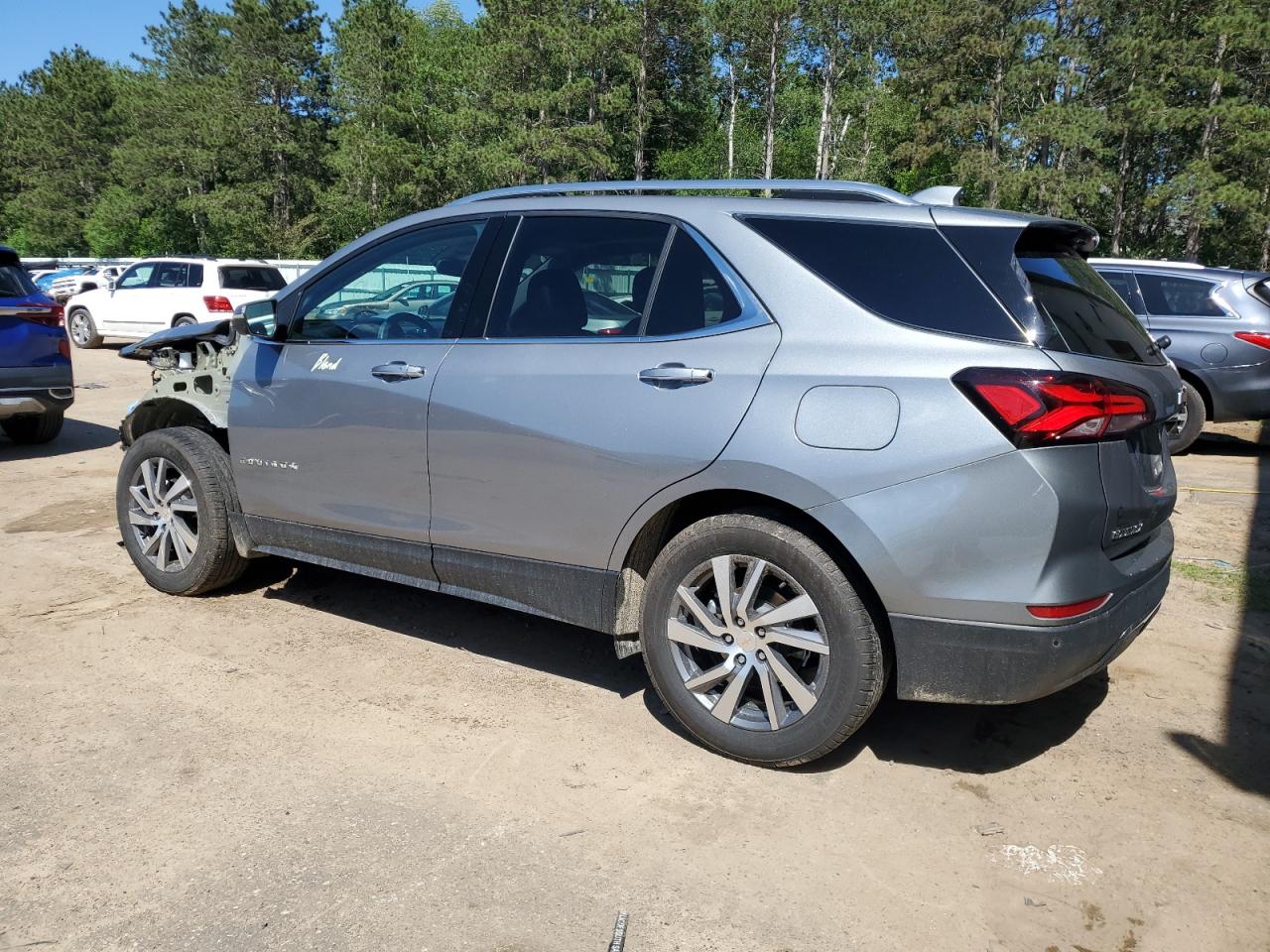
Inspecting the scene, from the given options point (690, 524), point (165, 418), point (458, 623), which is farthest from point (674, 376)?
point (165, 418)

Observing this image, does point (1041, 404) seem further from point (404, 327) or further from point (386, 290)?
point (386, 290)

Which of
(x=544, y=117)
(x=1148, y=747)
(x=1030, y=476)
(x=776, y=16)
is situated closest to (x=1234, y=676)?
(x=1148, y=747)

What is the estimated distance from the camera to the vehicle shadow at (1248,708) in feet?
10.9

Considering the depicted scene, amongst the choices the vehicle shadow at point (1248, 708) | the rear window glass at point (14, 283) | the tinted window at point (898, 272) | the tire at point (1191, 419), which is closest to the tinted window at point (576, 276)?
the tinted window at point (898, 272)

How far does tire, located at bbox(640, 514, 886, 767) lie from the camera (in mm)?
→ 3008

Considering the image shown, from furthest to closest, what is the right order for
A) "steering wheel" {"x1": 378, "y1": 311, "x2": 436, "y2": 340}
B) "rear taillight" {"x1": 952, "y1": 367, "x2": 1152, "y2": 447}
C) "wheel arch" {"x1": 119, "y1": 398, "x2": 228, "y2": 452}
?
"wheel arch" {"x1": 119, "y1": 398, "x2": 228, "y2": 452}, "steering wheel" {"x1": 378, "y1": 311, "x2": 436, "y2": 340}, "rear taillight" {"x1": 952, "y1": 367, "x2": 1152, "y2": 447}

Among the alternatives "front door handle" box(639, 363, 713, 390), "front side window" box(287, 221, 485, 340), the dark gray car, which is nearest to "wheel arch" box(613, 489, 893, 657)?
"front door handle" box(639, 363, 713, 390)

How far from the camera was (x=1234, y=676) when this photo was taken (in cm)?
407

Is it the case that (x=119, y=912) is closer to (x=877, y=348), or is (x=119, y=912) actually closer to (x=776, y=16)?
(x=877, y=348)

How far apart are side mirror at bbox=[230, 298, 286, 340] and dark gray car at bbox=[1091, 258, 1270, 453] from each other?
7682mm

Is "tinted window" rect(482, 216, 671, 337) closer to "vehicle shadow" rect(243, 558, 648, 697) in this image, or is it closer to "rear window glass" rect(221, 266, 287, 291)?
"vehicle shadow" rect(243, 558, 648, 697)

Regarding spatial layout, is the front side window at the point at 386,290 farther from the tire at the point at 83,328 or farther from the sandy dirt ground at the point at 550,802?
the tire at the point at 83,328

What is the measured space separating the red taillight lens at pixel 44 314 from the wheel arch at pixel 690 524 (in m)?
6.89

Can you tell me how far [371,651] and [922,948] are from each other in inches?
106
